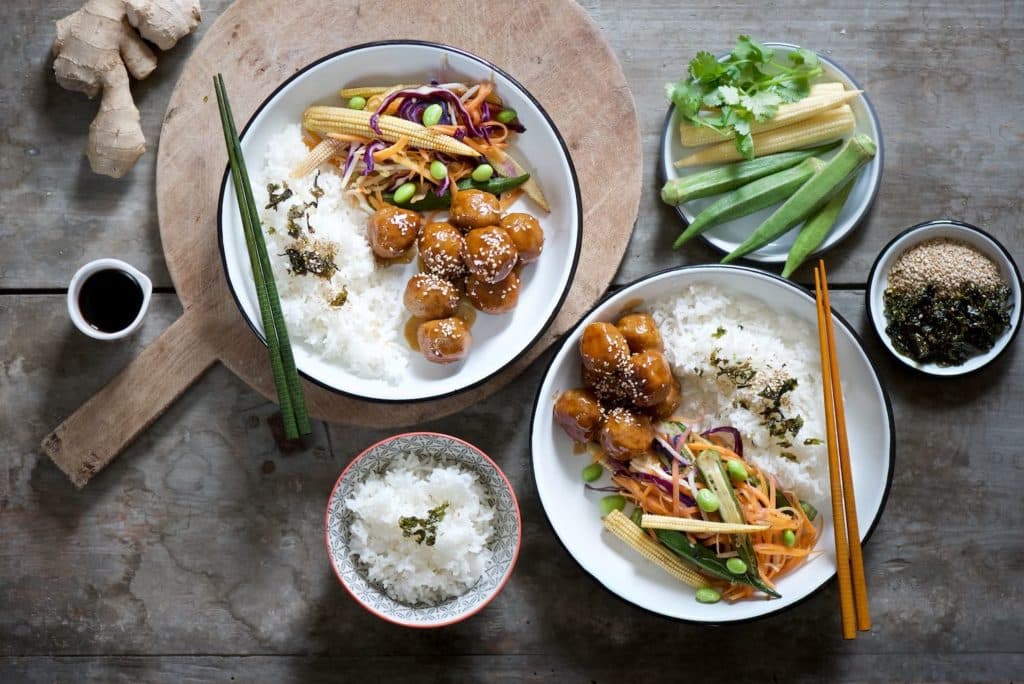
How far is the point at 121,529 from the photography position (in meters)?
2.81

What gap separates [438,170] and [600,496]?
127 cm

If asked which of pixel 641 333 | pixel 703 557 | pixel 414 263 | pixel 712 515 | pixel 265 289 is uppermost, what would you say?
pixel 265 289

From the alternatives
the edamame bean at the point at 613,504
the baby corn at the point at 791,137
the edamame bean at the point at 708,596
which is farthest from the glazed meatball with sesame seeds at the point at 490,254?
the edamame bean at the point at 708,596

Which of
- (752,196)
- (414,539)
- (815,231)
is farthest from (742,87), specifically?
(414,539)

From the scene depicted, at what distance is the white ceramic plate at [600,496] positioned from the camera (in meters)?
2.47

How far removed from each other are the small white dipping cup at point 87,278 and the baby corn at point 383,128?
0.80m

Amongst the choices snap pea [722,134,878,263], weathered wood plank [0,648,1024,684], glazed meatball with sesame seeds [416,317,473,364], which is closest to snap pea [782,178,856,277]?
snap pea [722,134,878,263]

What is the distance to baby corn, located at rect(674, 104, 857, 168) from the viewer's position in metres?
2.65

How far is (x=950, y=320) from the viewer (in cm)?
261

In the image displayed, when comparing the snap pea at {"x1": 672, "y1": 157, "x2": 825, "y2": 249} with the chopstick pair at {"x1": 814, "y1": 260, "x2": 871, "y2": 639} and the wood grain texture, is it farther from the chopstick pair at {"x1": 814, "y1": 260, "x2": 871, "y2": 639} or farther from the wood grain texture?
the chopstick pair at {"x1": 814, "y1": 260, "x2": 871, "y2": 639}

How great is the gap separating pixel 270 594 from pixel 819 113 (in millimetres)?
2664

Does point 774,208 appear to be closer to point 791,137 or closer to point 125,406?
point 791,137

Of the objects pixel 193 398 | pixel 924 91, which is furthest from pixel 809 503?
pixel 193 398

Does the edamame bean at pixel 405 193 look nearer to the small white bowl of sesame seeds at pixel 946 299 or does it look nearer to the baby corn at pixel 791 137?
the baby corn at pixel 791 137
